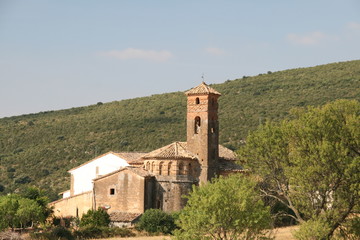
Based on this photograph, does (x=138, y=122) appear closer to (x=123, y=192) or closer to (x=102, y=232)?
(x=123, y=192)

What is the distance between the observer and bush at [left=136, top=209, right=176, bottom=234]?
43.2 meters

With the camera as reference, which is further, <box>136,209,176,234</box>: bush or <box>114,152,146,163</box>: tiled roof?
<box>114,152,146,163</box>: tiled roof

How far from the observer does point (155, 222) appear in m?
43.2

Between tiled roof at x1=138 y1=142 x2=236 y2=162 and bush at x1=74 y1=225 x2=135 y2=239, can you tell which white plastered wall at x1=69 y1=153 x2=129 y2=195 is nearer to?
tiled roof at x1=138 y1=142 x2=236 y2=162

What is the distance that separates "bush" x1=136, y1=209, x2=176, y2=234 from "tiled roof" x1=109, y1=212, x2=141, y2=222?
979 mm

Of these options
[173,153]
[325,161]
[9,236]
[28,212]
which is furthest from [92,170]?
[325,161]

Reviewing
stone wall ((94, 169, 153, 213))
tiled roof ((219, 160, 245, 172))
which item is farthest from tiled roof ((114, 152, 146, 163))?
tiled roof ((219, 160, 245, 172))

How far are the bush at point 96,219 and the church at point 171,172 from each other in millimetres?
912

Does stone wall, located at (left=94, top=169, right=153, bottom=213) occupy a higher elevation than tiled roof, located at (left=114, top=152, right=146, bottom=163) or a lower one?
lower

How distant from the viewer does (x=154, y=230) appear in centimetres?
4325

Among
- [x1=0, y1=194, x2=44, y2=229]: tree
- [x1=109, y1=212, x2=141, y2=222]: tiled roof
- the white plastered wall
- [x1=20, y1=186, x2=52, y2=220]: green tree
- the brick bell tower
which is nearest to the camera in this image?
[x1=0, y1=194, x2=44, y2=229]: tree

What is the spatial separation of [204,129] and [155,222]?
8.02 m

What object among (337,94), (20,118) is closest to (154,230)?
(337,94)

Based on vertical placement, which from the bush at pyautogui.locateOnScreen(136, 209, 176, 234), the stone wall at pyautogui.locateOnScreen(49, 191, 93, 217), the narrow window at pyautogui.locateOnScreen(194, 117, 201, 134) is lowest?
the bush at pyautogui.locateOnScreen(136, 209, 176, 234)
